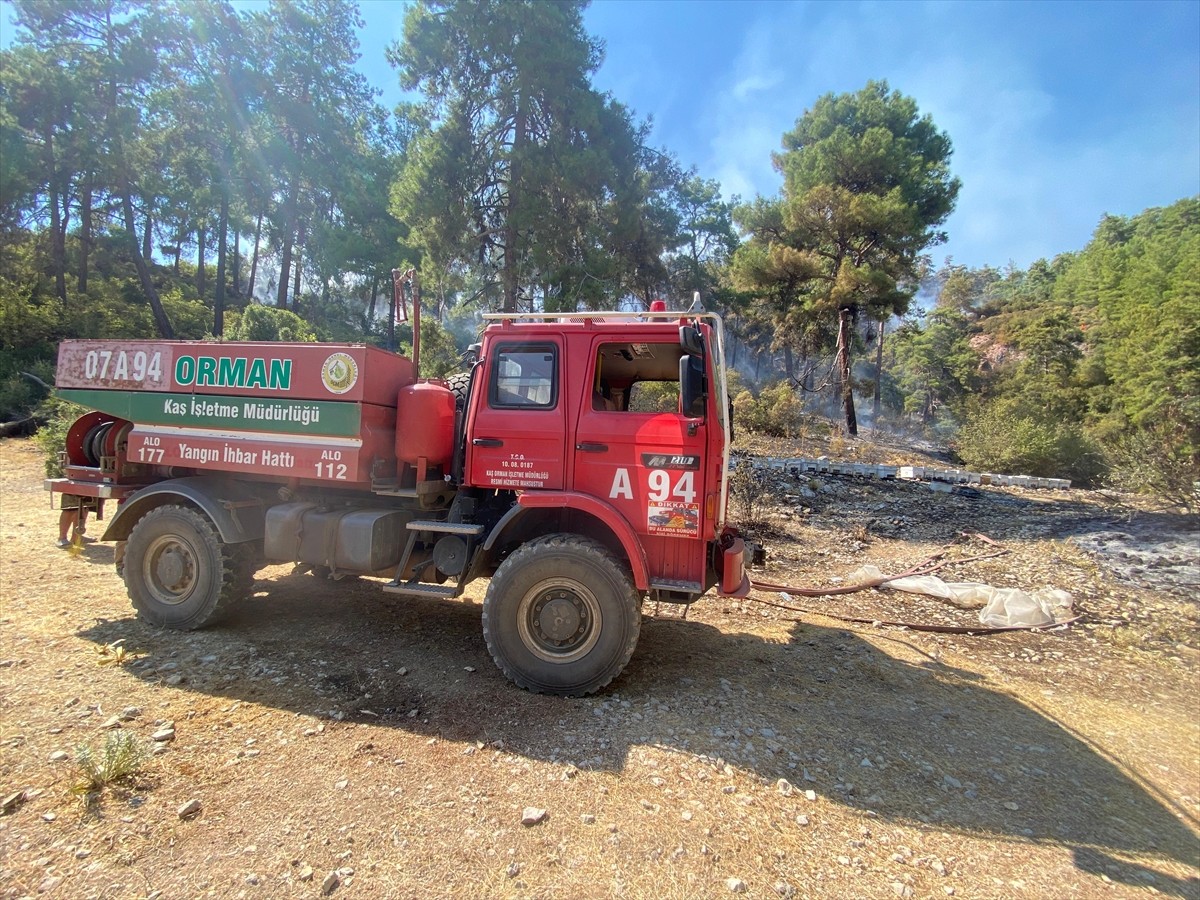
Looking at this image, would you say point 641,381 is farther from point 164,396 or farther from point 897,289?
point 897,289

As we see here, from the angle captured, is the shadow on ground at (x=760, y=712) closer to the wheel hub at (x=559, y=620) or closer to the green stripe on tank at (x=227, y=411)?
the wheel hub at (x=559, y=620)

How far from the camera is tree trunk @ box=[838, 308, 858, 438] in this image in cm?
2069

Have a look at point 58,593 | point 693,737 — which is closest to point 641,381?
point 693,737

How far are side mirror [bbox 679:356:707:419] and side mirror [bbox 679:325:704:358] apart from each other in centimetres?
5

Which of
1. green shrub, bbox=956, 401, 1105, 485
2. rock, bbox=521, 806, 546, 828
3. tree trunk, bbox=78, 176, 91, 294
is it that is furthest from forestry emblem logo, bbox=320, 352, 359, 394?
tree trunk, bbox=78, 176, 91, 294

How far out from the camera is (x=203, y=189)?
24.7 m

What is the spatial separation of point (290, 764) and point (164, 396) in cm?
316

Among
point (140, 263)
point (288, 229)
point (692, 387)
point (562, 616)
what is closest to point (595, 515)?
point (562, 616)

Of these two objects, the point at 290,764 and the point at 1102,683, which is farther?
the point at 1102,683

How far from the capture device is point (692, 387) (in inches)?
144

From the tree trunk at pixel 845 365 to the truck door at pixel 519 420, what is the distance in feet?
62.3

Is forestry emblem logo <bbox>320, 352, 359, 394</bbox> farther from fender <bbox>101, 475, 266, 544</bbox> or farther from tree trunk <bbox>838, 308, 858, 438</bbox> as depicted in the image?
tree trunk <bbox>838, 308, 858, 438</bbox>

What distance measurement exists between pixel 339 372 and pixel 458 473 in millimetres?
1117

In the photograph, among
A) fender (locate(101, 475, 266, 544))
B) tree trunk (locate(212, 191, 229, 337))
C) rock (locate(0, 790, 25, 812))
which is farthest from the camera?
tree trunk (locate(212, 191, 229, 337))
